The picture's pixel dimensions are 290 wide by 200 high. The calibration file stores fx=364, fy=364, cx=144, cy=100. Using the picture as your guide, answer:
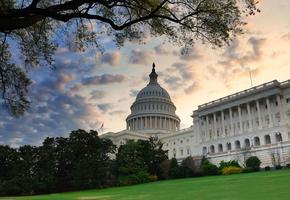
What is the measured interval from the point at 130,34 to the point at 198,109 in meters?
106

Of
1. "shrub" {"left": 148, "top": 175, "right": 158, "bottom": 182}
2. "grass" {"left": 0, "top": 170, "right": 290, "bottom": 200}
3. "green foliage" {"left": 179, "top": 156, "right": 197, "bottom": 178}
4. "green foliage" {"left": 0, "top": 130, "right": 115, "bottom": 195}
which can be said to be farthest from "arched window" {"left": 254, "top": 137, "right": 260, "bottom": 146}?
"grass" {"left": 0, "top": 170, "right": 290, "bottom": 200}

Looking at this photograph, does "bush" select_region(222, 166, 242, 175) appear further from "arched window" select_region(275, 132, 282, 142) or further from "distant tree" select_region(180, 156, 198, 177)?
"arched window" select_region(275, 132, 282, 142)

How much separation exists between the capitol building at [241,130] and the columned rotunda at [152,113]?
14528 millimetres

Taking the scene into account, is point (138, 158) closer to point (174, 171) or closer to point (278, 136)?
point (174, 171)

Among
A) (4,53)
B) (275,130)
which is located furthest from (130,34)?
(275,130)

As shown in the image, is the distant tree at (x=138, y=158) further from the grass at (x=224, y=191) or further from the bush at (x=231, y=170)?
the grass at (x=224, y=191)

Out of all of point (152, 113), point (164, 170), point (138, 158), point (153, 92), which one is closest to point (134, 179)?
point (138, 158)

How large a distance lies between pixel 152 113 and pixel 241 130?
197ft

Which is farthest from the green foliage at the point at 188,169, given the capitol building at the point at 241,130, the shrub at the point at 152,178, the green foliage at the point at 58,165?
the green foliage at the point at 58,165

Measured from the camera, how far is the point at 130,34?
610 inches

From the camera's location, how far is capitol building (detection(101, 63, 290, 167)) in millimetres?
76812

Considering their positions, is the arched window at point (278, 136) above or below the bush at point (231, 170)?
above

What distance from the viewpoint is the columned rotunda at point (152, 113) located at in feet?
527

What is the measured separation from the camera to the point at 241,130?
10488 centimetres
